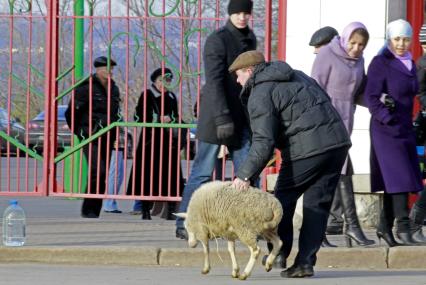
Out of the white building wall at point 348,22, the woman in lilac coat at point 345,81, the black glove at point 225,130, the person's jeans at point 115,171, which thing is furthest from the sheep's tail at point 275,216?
the person's jeans at point 115,171

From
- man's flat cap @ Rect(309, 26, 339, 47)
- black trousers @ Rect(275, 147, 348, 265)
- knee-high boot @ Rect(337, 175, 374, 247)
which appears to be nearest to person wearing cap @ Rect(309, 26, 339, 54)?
man's flat cap @ Rect(309, 26, 339, 47)

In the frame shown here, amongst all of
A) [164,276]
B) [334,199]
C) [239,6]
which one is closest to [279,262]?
[164,276]

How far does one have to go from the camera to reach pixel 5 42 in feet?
53.9

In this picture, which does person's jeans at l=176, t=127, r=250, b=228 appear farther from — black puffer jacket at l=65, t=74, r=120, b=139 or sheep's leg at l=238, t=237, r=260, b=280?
black puffer jacket at l=65, t=74, r=120, b=139

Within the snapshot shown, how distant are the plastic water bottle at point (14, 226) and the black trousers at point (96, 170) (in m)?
2.12

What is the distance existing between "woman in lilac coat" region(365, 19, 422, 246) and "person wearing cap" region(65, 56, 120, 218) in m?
3.56

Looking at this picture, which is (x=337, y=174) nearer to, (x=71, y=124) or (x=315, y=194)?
(x=315, y=194)

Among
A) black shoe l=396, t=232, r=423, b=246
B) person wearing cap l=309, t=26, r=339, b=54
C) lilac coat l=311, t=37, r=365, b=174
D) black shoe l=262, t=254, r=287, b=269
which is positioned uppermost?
person wearing cap l=309, t=26, r=339, b=54

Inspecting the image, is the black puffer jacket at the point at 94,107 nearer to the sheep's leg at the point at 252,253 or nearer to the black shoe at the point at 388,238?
the black shoe at the point at 388,238

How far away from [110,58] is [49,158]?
3.80ft

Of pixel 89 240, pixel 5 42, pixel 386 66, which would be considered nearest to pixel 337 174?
pixel 386 66

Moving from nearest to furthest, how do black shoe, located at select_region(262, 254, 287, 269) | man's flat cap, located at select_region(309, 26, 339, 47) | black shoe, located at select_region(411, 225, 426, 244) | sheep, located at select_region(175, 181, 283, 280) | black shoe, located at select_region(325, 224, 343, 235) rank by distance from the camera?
sheep, located at select_region(175, 181, 283, 280)
black shoe, located at select_region(262, 254, 287, 269)
black shoe, located at select_region(411, 225, 426, 244)
man's flat cap, located at select_region(309, 26, 339, 47)
black shoe, located at select_region(325, 224, 343, 235)

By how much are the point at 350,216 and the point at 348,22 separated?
2.34m

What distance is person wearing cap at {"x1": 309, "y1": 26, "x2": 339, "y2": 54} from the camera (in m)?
11.9
